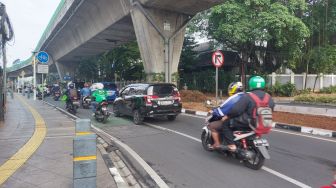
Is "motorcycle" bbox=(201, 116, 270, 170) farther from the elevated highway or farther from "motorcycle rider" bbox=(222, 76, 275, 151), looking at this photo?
the elevated highway

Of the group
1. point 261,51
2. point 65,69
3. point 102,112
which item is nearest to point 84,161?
point 102,112

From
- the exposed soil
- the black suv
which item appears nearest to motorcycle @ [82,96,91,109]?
the black suv

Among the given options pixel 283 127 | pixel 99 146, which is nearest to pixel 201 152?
pixel 99 146

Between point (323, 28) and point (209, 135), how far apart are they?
2589 centimetres

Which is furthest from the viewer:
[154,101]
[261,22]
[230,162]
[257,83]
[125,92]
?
[261,22]

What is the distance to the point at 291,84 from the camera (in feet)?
92.4

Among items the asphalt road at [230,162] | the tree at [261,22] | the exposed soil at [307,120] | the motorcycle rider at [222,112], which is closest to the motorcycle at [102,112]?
the asphalt road at [230,162]

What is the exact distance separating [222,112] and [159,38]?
1554 centimetres

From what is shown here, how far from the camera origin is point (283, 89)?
28.1m

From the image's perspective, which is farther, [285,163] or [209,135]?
[209,135]

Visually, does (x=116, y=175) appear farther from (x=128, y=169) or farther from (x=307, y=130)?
(x=307, y=130)

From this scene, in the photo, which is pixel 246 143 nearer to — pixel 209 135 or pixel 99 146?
pixel 209 135

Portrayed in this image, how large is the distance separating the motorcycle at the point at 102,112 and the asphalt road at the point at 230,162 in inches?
112

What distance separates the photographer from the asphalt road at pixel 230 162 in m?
5.56
